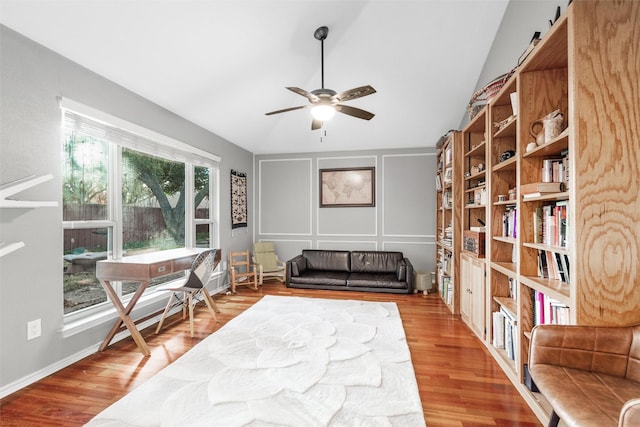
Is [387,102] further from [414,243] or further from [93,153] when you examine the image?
[93,153]

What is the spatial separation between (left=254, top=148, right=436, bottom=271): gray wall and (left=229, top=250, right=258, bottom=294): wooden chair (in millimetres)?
743

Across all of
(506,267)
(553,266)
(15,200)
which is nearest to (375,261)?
(506,267)

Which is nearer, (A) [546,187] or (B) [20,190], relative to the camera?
(A) [546,187]

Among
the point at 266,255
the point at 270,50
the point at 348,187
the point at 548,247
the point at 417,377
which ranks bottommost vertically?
the point at 417,377

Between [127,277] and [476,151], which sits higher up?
[476,151]

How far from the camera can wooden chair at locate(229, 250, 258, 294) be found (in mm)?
4691

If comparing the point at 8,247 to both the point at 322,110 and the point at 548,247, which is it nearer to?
the point at 322,110

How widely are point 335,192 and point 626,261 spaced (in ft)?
14.4

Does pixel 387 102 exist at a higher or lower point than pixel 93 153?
higher

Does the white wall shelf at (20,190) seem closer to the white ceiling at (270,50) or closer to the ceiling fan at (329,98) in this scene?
the white ceiling at (270,50)

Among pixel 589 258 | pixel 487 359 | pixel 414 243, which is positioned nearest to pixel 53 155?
pixel 589 258

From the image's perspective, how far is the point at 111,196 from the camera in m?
2.96

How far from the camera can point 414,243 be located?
5.28 metres

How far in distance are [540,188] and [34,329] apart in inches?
144
